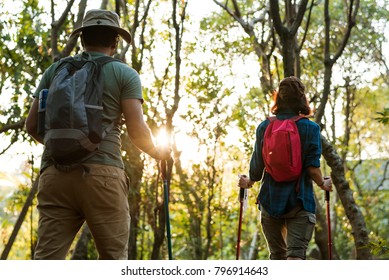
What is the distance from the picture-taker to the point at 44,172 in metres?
3.90

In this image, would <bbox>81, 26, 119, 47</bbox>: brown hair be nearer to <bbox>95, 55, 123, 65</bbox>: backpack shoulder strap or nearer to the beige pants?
<bbox>95, 55, 123, 65</bbox>: backpack shoulder strap

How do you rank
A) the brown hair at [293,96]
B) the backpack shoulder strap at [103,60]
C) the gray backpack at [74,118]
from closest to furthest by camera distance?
the gray backpack at [74,118] < the backpack shoulder strap at [103,60] < the brown hair at [293,96]

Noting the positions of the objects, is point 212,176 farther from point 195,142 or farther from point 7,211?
point 7,211

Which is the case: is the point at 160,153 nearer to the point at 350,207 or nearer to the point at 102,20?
the point at 102,20

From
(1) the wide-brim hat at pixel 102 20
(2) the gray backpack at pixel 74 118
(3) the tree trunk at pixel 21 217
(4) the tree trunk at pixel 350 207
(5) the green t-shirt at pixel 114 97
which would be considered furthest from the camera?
(3) the tree trunk at pixel 21 217

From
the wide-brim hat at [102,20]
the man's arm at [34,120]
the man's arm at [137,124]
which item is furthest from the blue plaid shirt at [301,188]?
the man's arm at [34,120]

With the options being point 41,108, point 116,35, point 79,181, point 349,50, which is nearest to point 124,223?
point 79,181

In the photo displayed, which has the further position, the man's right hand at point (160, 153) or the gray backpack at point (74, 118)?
the man's right hand at point (160, 153)

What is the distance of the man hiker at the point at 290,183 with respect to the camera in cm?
500

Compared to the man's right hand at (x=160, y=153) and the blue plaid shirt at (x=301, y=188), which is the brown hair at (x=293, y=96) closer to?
the blue plaid shirt at (x=301, y=188)

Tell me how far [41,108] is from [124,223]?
0.77 metres

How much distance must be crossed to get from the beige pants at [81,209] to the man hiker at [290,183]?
1.51 meters

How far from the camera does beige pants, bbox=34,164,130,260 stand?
3793 mm

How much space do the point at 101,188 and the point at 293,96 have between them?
6.36 feet
